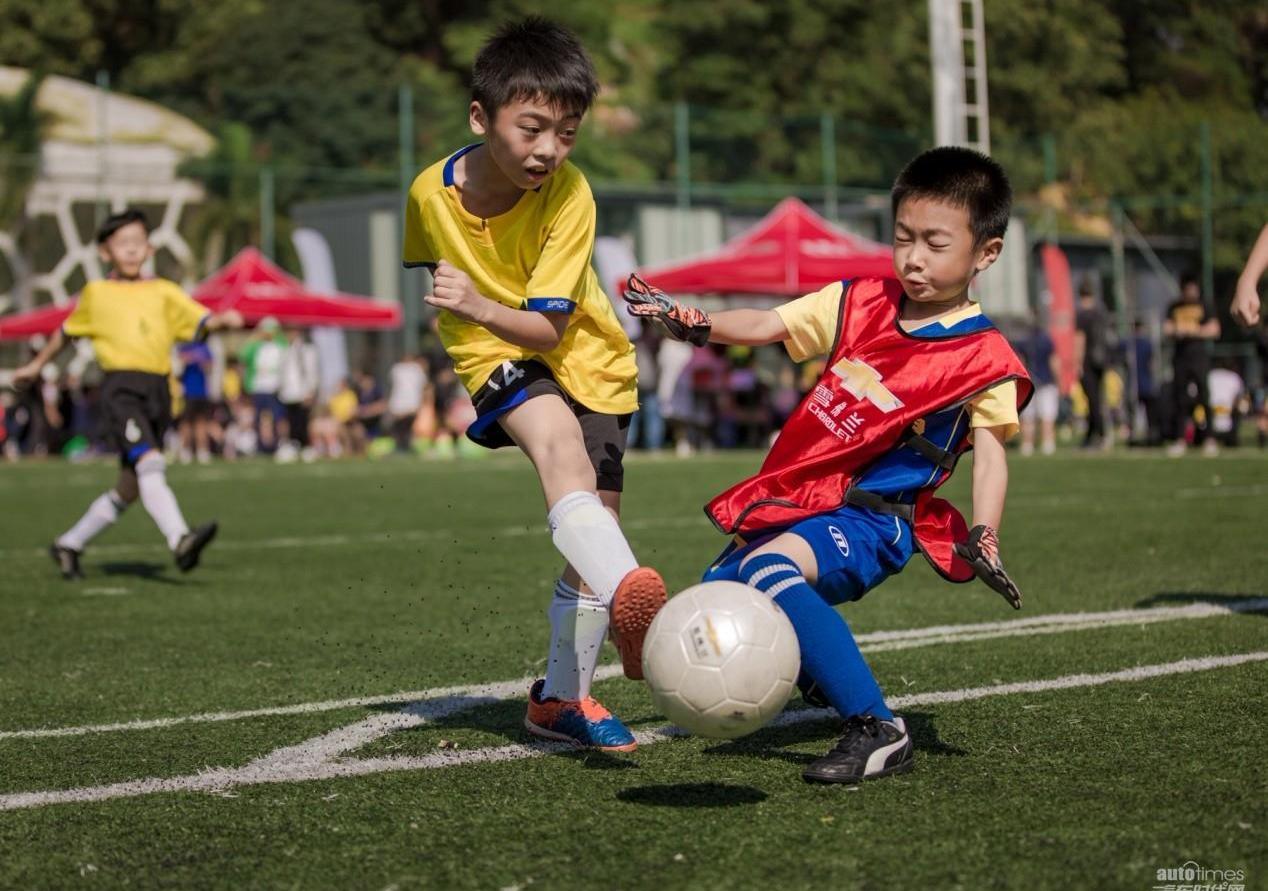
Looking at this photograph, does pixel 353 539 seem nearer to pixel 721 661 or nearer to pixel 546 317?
pixel 546 317

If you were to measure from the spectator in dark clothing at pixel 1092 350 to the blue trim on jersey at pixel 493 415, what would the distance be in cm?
1702

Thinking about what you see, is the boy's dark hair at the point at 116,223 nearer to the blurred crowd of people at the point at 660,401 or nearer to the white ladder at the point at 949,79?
the blurred crowd of people at the point at 660,401

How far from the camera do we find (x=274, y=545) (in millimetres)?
11203

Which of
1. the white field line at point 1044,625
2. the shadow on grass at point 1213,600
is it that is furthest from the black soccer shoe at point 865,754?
the shadow on grass at point 1213,600

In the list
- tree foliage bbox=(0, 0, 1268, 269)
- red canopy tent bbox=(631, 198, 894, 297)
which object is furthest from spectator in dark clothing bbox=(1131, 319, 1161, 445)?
tree foliage bbox=(0, 0, 1268, 269)

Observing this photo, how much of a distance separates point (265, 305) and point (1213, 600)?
19.7 meters

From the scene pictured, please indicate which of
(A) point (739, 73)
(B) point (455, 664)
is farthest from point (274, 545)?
(A) point (739, 73)

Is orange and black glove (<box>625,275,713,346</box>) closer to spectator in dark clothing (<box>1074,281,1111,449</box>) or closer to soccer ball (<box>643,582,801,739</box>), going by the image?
soccer ball (<box>643,582,801,739</box>)

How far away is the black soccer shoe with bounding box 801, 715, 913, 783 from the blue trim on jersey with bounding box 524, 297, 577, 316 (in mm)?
1279

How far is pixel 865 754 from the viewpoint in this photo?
391 cm

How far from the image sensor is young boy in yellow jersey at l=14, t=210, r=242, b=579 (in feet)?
30.5

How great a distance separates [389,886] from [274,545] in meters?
8.28

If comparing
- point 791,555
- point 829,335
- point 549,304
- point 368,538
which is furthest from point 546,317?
point 368,538

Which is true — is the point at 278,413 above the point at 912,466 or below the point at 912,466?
above
